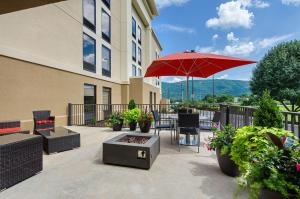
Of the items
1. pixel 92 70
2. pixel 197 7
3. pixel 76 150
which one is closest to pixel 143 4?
pixel 197 7

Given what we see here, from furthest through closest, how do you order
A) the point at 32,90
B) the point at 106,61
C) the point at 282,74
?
the point at 282,74, the point at 106,61, the point at 32,90

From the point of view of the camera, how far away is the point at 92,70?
36.1 feet

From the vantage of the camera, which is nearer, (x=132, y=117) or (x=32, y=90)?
(x=32, y=90)


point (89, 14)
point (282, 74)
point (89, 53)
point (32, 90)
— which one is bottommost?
point (32, 90)

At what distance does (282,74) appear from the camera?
656 inches

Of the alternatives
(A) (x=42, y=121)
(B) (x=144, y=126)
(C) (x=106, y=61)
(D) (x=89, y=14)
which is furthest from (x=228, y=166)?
(C) (x=106, y=61)

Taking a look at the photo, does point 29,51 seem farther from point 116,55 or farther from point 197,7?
point 197,7

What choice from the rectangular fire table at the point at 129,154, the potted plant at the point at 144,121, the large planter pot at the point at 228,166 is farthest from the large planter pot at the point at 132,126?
Answer: the large planter pot at the point at 228,166

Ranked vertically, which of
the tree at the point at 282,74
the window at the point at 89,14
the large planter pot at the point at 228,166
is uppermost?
the window at the point at 89,14

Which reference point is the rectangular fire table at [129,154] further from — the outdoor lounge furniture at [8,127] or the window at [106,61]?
the window at [106,61]

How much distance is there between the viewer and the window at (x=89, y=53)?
10.2 meters

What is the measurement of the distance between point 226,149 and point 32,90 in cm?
689

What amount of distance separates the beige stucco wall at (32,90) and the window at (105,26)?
202 inches

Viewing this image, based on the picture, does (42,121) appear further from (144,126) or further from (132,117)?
(144,126)
